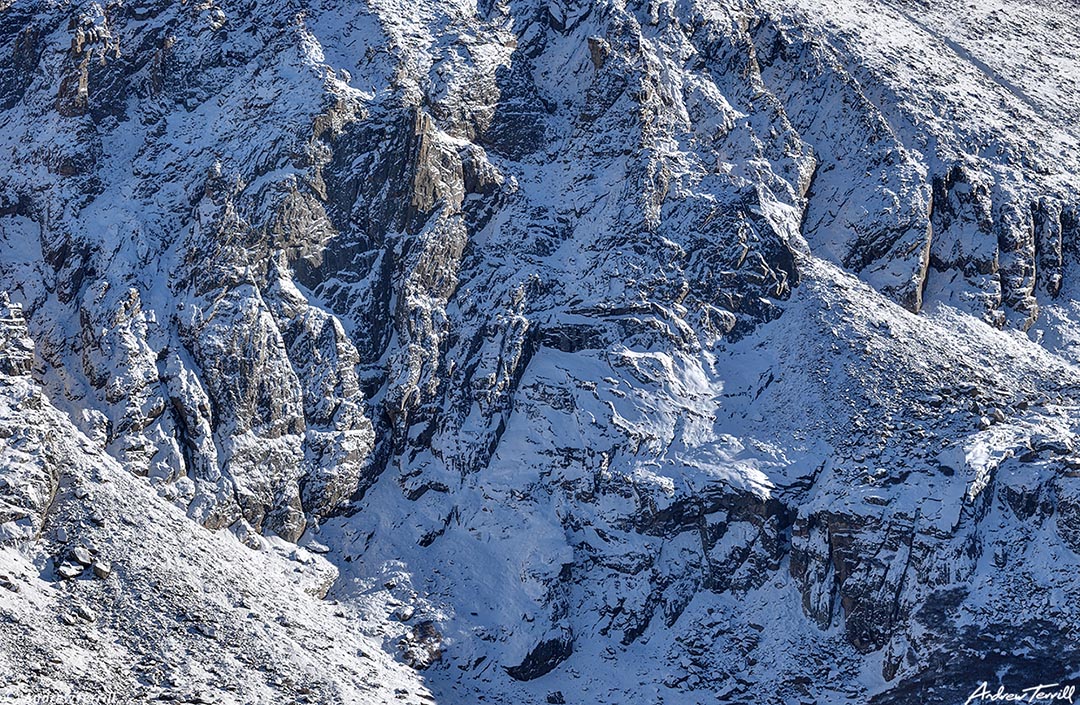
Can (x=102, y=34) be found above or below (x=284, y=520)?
above

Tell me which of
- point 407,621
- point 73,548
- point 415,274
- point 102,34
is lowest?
point 407,621

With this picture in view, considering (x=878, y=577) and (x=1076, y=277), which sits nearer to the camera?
(x=878, y=577)

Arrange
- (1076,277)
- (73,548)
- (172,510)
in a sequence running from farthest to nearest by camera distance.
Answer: (1076,277) → (172,510) → (73,548)

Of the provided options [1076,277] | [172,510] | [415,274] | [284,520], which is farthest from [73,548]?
[1076,277]

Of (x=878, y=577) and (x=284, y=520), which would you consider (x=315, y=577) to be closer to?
(x=284, y=520)

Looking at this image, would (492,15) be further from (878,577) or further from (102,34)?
(878,577)

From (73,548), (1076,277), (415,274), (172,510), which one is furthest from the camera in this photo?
(1076,277)
